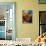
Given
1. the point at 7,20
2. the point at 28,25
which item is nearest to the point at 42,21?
the point at 28,25

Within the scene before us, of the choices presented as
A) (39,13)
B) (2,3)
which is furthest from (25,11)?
(2,3)

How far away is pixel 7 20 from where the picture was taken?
5.00 m

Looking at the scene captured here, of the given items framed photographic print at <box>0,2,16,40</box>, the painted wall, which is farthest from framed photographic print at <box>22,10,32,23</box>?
framed photographic print at <box>0,2,16,40</box>

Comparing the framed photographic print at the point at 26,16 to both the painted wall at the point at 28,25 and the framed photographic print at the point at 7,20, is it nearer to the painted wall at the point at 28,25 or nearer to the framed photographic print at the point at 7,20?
the painted wall at the point at 28,25

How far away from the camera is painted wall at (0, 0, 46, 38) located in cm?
487

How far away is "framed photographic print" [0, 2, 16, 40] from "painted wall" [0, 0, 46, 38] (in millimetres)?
175

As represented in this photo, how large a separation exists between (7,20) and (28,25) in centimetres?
76

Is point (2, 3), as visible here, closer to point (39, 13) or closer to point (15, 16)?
point (15, 16)

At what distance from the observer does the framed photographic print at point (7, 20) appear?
4922 mm

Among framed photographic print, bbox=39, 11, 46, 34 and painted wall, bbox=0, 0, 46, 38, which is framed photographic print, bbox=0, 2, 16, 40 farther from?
framed photographic print, bbox=39, 11, 46, 34

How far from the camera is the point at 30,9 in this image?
A: 490 cm

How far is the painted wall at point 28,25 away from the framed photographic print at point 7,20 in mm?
175

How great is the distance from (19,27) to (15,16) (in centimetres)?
41

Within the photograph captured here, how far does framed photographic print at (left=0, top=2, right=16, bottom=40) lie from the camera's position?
492cm
